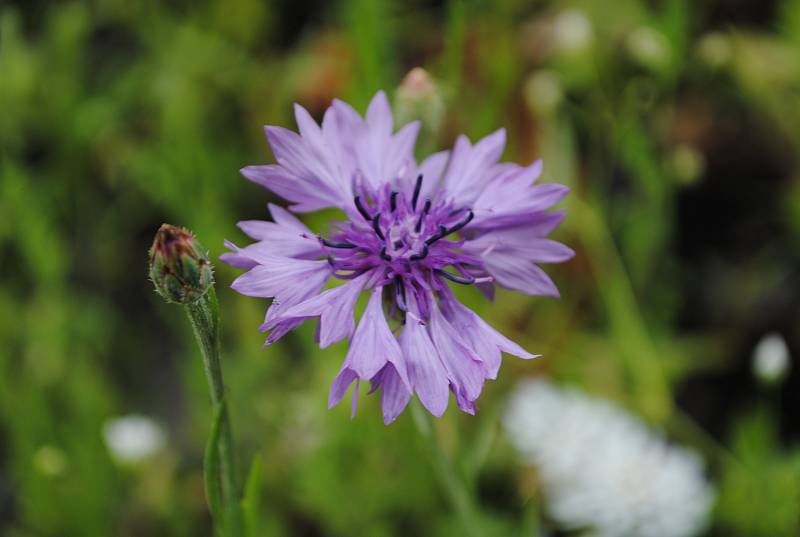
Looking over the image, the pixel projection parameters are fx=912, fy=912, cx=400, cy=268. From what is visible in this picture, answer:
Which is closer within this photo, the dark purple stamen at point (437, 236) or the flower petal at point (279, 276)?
the flower petal at point (279, 276)

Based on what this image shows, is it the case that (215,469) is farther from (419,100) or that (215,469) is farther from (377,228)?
(419,100)

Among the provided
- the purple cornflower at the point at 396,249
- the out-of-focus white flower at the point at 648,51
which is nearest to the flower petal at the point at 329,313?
the purple cornflower at the point at 396,249

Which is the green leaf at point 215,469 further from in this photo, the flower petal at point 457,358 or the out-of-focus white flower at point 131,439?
the out-of-focus white flower at point 131,439

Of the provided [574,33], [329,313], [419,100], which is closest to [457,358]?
[329,313]

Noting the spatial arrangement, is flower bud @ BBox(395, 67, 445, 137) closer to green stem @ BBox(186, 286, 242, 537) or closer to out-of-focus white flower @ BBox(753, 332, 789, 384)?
green stem @ BBox(186, 286, 242, 537)

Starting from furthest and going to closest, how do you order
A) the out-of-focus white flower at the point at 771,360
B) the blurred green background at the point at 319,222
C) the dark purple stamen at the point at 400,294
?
the blurred green background at the point at 319,222 < the out-of-focus white flower at the point at 771,360 < the dark purple stamen at the point at 400,294

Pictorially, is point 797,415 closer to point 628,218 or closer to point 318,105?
point 628,218
